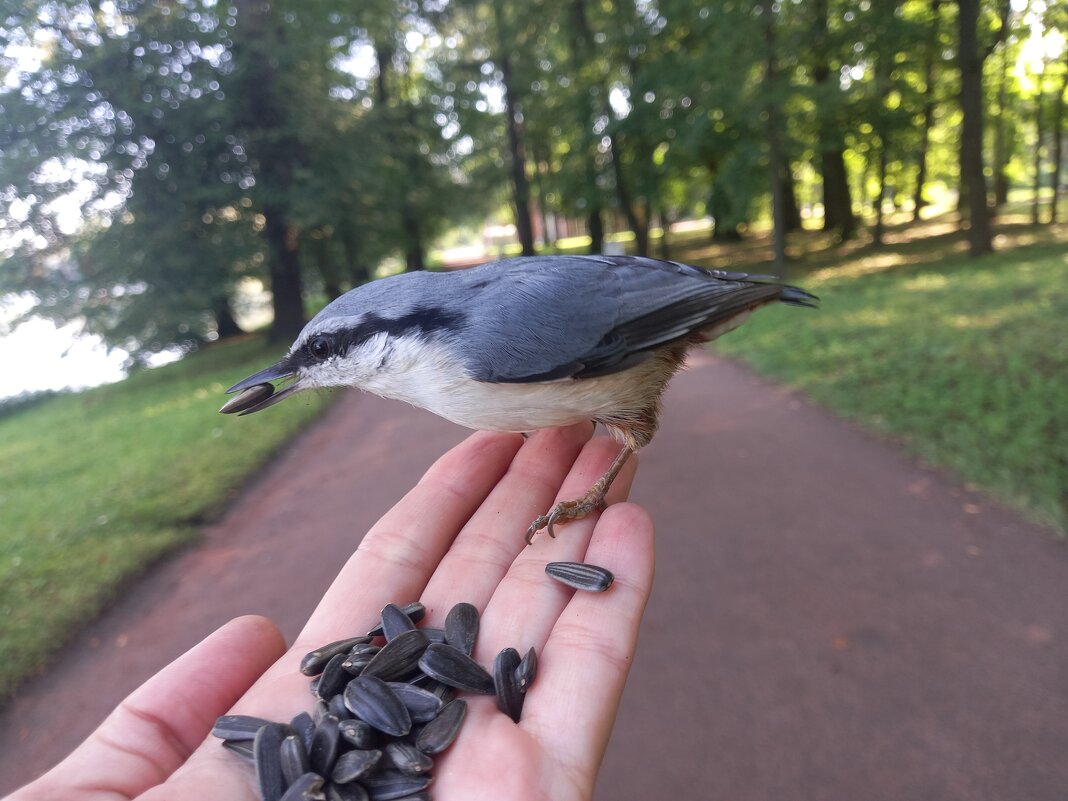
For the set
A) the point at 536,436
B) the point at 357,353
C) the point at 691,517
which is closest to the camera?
the point at 357,353

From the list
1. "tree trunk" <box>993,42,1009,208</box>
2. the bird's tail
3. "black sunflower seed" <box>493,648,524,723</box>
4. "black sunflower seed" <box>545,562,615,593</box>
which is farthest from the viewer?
"tree trunk" <box>993,42,1009,208</box>

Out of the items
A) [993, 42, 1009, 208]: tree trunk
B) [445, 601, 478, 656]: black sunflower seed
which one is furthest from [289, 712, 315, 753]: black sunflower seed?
[993, 42, 1009, 208]: tree trunk

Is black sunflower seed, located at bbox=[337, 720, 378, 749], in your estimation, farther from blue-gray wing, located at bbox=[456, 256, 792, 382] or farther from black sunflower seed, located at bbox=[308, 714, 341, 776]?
blue-gray wing, located at bbox=[456, 256, 792, 382]

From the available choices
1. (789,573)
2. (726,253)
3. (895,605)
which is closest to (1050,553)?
(895,605)

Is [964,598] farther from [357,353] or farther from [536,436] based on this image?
[357,353]

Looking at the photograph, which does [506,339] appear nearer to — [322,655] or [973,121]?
[322,655]

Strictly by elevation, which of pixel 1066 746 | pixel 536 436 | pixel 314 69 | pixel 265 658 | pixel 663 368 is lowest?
pixel 1066 746

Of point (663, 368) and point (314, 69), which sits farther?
point (314, 69)
